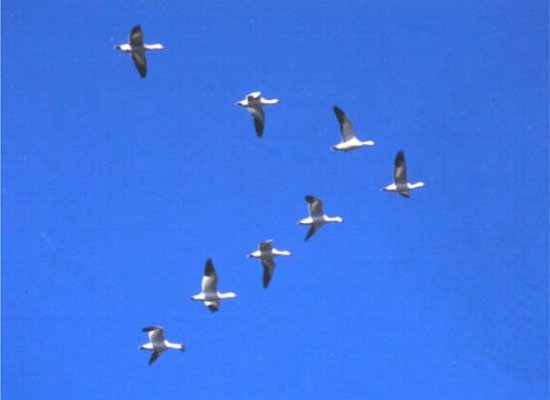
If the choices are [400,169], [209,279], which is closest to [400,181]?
[400,169]

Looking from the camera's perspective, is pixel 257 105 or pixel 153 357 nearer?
pixel 257 105

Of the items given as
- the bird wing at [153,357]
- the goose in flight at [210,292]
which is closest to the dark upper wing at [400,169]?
the goose in flight at [210,292]

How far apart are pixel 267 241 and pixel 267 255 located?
79mm

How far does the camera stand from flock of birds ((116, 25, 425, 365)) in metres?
8.31

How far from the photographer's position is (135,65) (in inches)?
328

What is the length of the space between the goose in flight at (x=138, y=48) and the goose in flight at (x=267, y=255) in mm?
830

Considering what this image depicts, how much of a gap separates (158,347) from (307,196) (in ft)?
2.77

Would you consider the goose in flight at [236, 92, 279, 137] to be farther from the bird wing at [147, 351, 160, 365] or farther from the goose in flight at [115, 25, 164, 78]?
the bird wing at [147, 351, 160, 365]

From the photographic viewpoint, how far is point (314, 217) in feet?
27.7

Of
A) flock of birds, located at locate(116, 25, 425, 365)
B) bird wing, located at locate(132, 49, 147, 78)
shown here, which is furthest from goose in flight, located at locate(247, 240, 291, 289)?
bird wing, located at locate(132, 49, 147, 78)

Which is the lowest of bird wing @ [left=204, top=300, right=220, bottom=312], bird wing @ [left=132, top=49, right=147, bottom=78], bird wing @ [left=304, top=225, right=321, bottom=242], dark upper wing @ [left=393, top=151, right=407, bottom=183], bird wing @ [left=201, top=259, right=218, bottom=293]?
bird wing @ [left=204, top=300, right=220, bottom=312]

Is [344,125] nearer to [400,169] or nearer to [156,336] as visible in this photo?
[400,169]

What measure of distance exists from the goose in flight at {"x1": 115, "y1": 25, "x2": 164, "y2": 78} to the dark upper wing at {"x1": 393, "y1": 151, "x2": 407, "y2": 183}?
1023mm

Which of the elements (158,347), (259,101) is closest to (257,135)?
(259,101)
